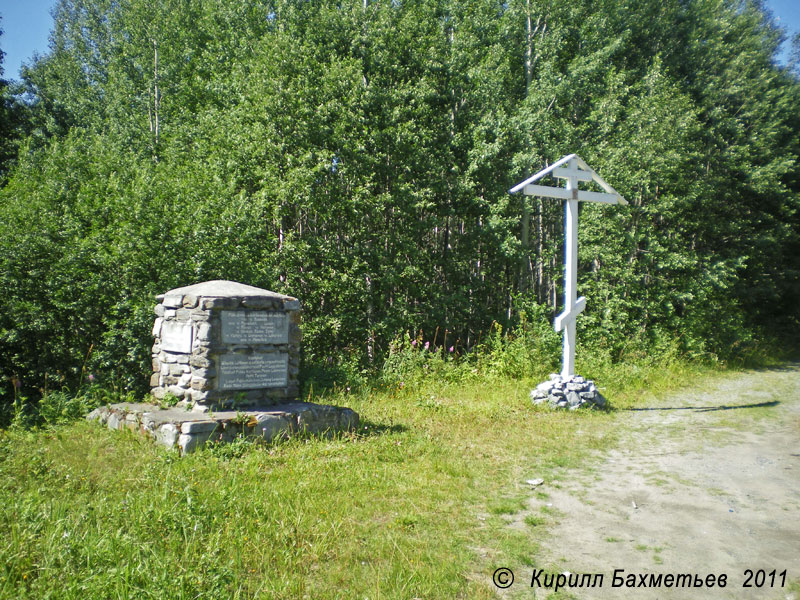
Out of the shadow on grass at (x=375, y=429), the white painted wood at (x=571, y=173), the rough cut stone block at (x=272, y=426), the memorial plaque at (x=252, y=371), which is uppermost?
the white painted wood at (x=571, y=173)

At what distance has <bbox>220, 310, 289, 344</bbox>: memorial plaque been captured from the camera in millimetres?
6246

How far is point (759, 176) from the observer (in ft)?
50.6

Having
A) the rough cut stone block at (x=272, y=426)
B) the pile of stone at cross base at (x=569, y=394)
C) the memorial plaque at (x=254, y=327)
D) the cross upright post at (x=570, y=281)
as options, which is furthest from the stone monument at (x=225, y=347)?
the cross upright post at (x=570, y=281)

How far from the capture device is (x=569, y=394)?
321 inches

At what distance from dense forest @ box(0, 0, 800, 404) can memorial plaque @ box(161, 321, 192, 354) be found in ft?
3.91

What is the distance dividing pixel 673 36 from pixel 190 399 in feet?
61.2

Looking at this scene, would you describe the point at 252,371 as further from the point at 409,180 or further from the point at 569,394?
the point at 409,180

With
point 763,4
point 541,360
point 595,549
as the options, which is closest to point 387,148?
point 541,360

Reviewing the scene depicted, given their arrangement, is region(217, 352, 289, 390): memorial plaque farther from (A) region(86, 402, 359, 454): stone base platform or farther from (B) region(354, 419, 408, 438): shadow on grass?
(B) region(354, 419, 408, 438): shadow on grass

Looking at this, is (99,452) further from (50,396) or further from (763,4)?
(763,4)

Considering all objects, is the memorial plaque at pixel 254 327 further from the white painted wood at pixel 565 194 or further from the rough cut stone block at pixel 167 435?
the white painted wood at pixel 565 194

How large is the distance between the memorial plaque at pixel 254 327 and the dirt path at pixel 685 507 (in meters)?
3.58

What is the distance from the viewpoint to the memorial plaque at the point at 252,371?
20.5 ft

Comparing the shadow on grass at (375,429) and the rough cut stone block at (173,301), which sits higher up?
the rough cut stone block at (173,301)
